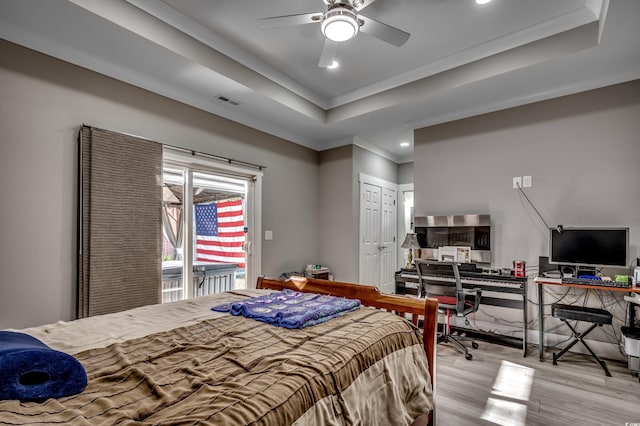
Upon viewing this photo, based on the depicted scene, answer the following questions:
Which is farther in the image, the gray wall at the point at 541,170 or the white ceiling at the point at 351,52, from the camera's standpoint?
the gray wall at the point at 541,170

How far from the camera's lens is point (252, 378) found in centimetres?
108

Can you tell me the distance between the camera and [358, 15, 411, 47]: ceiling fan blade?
2225 mm

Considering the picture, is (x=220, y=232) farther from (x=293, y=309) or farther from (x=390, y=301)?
(x=390, y=301)

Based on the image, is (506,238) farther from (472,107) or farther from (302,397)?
(302,397)

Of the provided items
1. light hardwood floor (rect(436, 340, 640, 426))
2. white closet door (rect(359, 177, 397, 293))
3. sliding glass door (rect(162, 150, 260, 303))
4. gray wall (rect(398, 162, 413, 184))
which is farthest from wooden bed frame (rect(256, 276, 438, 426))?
gray wall (rect(398, 162, 413, 184))

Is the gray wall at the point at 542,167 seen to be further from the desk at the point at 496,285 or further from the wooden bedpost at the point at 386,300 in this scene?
the wooden bedpost at the point at 386,300

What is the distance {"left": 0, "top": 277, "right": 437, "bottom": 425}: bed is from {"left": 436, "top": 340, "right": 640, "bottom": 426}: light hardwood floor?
2.14 feet

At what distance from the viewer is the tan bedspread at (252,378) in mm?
895

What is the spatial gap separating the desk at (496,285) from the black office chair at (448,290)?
74 mm

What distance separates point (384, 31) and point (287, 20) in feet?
2.30

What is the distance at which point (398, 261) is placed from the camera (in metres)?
6.29

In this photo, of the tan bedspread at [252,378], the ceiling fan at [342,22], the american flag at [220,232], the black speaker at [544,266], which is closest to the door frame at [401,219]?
the black speaker at [544,266]

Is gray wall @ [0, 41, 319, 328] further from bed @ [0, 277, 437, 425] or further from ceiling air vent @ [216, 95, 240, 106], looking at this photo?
bed @ [0, 277, 437, 425]

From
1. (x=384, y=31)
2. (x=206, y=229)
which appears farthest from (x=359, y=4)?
(x=206, y=229)
